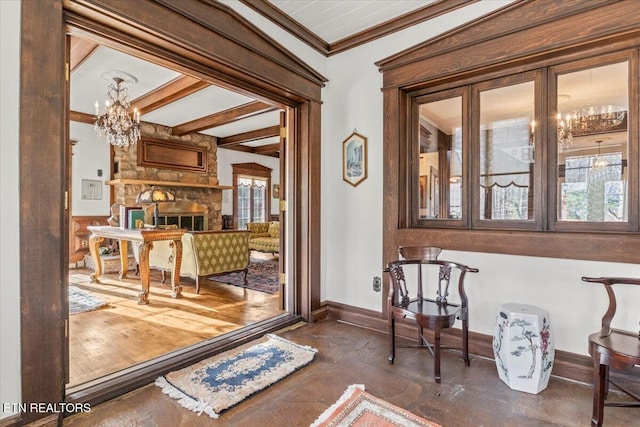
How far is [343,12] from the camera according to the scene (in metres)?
2.84

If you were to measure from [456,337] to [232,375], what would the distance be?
1.74 m

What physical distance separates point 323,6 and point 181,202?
17.4 ft

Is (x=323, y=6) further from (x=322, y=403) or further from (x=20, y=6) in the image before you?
(x=322, y=403)

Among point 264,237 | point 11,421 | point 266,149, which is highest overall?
point 266,149

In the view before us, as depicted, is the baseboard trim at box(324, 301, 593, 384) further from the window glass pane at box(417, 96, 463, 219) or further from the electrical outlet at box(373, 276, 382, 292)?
the window glass pane at box(417, 96, 463, 219)

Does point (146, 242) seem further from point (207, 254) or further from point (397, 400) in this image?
point (397, 400)

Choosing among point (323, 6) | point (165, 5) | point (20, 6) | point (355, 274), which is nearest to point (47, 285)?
point (20, 6)

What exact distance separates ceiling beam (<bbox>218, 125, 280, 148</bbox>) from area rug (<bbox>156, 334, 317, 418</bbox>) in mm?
4871

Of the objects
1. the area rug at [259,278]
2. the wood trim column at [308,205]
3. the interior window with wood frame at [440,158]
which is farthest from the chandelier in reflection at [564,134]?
the area rug at [259,278]

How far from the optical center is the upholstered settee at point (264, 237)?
671 centimetres

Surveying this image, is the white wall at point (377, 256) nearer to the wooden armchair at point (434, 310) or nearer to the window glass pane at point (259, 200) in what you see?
the wooden armchair at point (434, 310)

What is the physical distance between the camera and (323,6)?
2.76 metres

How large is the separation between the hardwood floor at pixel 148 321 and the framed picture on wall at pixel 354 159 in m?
1.60

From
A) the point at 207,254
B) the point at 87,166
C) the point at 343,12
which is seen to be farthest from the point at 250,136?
the point at 343,12
